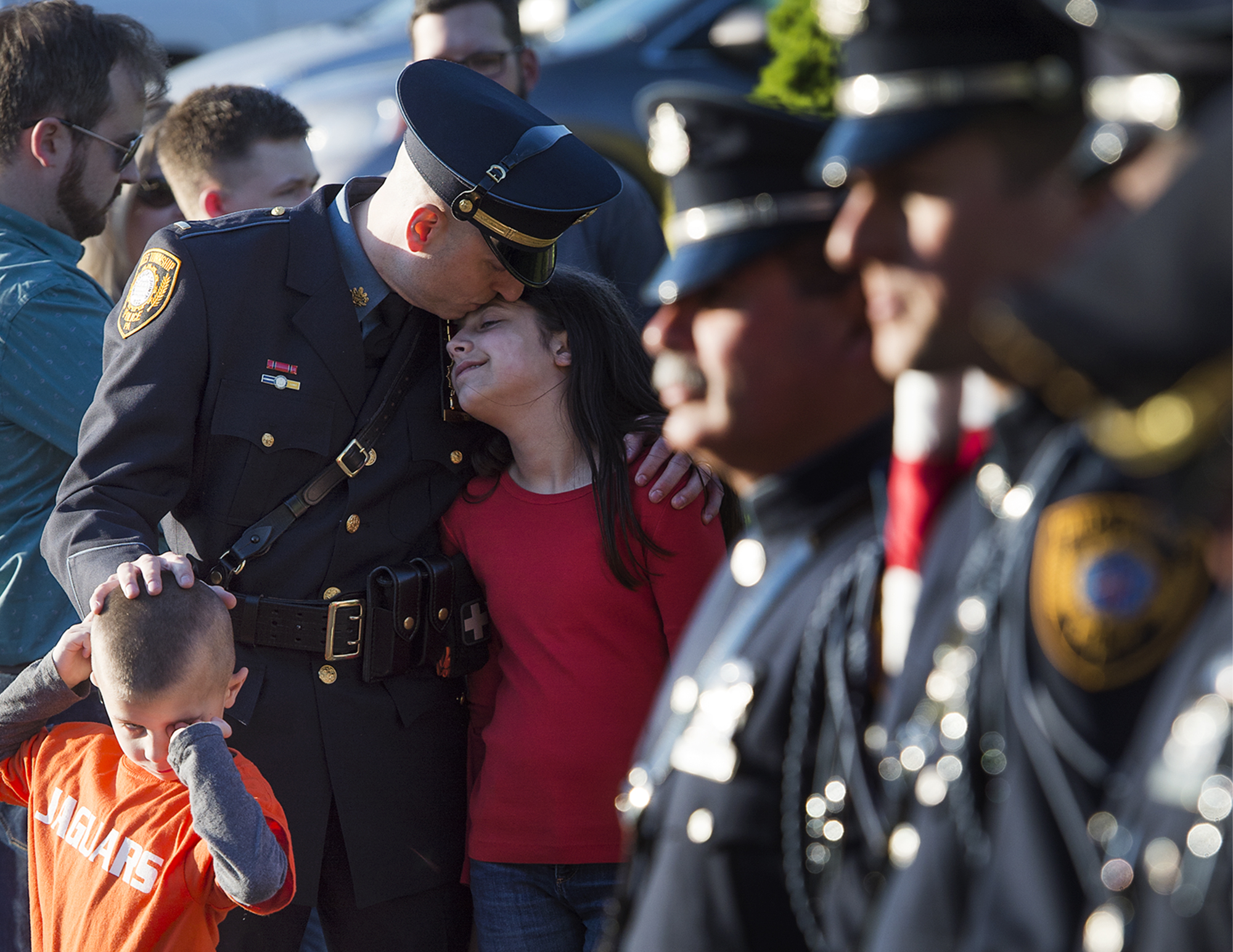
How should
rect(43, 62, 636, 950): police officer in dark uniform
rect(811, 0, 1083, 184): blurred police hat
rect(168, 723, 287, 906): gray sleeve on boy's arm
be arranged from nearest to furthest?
1. rect(811, 0, 1083, 184): blurred police hat
2. rect(168, 723, 287, 906): gray sleeve on boy's arm
3. rect(43, 62, 636, 950): police officer in dark uniform

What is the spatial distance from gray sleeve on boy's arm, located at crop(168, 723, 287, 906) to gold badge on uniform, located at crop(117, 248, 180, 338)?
0.79 meters

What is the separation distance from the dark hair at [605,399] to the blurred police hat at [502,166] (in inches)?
4.5

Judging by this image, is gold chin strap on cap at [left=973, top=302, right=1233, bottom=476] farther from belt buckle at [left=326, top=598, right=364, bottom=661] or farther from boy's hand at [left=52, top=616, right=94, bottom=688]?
boy's hand at [left=52, top=616, right=94, bottom=688]

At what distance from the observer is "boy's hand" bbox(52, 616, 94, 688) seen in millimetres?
2490

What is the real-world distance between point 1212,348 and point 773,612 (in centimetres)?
68

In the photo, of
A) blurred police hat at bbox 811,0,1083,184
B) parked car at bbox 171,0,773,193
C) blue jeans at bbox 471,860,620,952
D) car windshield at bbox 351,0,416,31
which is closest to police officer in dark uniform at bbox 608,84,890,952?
blurred police hat at bbox 811,0,1083,184

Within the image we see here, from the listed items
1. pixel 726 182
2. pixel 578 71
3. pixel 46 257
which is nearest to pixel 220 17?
pixel 578 71

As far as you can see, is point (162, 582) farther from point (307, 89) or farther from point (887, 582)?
point (307, 89)

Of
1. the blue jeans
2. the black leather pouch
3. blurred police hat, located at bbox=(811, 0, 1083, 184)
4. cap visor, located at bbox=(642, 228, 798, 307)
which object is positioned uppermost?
blurred police hat, located at bbox=(811, 0, 1083, 184)

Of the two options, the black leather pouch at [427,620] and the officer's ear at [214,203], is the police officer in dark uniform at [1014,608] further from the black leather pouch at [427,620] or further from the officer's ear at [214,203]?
the officer's ear at [214,203]

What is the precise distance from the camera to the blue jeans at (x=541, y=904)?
2.67 m

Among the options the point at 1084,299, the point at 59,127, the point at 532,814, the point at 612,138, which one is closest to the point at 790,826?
the point at 1084,299

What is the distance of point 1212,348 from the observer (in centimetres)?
89

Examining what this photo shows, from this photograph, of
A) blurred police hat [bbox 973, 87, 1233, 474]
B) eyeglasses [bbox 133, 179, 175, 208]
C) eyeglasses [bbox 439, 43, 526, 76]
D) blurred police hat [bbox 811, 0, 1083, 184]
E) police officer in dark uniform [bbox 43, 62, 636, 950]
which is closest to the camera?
blurred police hat [bbox 973, 87, 1233, 474]
